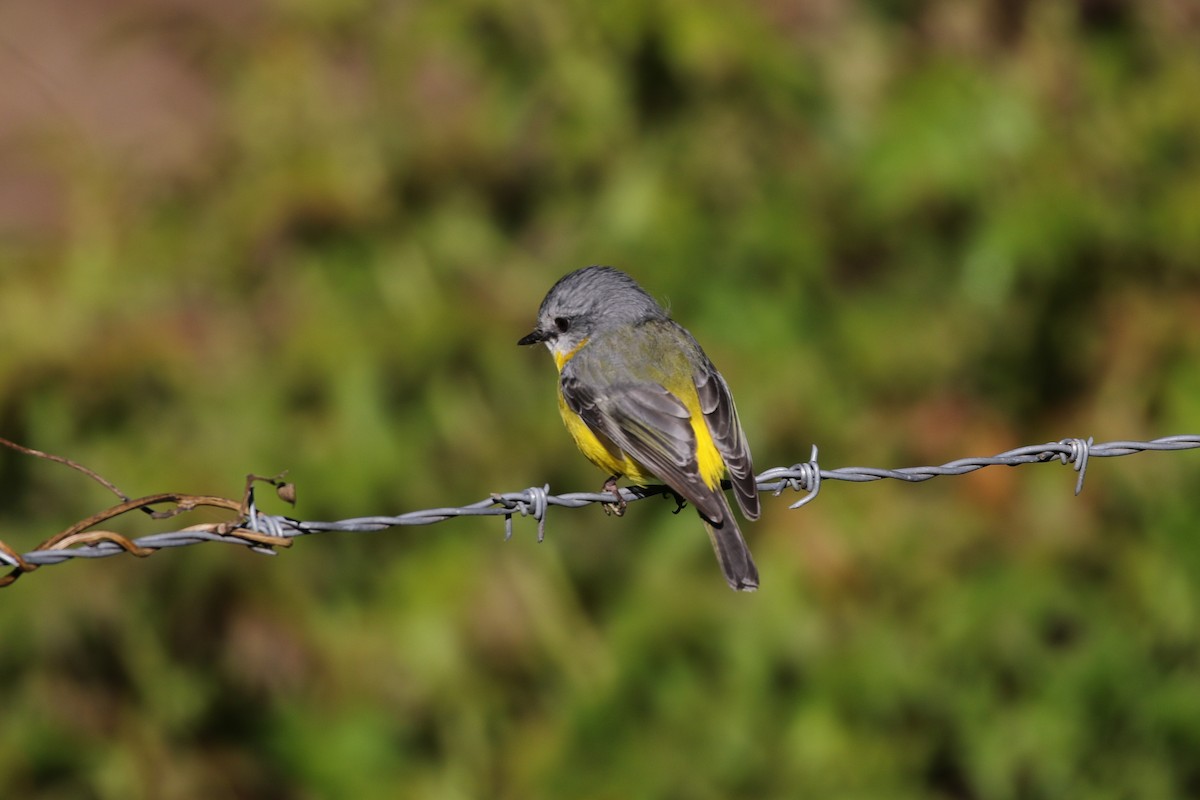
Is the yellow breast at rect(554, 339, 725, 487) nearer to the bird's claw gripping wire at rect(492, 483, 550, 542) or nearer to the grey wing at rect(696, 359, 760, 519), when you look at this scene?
the grey wing at rect(696, 359, 760, 519)

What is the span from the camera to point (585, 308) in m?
5.49

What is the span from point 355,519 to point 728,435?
1265 millimetres

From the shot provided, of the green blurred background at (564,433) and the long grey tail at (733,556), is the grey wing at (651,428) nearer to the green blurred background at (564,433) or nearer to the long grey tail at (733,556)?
the long grey tail at (733,556)

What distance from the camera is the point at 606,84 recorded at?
632cm

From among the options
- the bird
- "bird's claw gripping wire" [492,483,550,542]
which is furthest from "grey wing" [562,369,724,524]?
"bird's claw gripping wire" [492,483,550,542]

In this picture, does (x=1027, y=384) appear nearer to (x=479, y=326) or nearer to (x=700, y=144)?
(x=700, y=144)

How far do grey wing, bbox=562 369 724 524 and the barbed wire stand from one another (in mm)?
160

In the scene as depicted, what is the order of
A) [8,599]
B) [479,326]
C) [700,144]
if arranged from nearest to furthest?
[8,599]
[479,326]
[700,144]

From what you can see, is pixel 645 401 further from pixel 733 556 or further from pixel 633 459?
pixel 733 556

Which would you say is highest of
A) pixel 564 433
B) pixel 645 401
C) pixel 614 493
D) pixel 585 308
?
pixel 585 308

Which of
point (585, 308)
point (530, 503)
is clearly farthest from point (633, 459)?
point (585, 308)

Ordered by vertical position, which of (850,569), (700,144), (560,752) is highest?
(700,144)

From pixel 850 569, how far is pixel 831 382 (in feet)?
2.56

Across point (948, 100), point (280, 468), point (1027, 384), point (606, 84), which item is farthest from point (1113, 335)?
point (280, 468)
